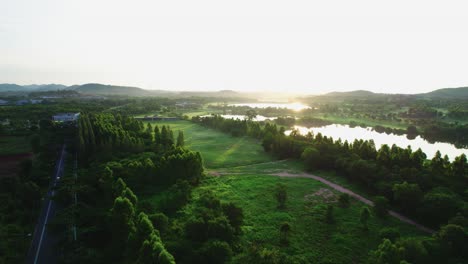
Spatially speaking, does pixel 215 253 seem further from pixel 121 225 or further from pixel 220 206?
pixel 121 225

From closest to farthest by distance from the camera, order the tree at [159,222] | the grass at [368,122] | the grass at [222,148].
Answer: the tree at [159,222] → the grass at [222,148] → the grass at [368,122]

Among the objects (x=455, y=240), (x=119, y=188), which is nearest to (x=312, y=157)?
(x=455, y=240)

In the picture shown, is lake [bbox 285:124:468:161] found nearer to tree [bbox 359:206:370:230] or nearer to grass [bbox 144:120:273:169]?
grass [bbox 144:120:273:169]

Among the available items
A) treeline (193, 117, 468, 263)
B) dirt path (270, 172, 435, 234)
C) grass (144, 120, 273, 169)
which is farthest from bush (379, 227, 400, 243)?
grass (144, 120, 273, 169)

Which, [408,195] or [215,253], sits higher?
[408,195]

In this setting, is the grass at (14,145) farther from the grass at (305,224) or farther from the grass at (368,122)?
the grass at (368,122)

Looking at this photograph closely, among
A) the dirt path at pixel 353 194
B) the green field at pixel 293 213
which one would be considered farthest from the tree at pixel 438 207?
the green field at pixel 293 213

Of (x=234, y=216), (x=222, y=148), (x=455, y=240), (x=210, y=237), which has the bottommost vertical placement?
(x=222, y=148)
